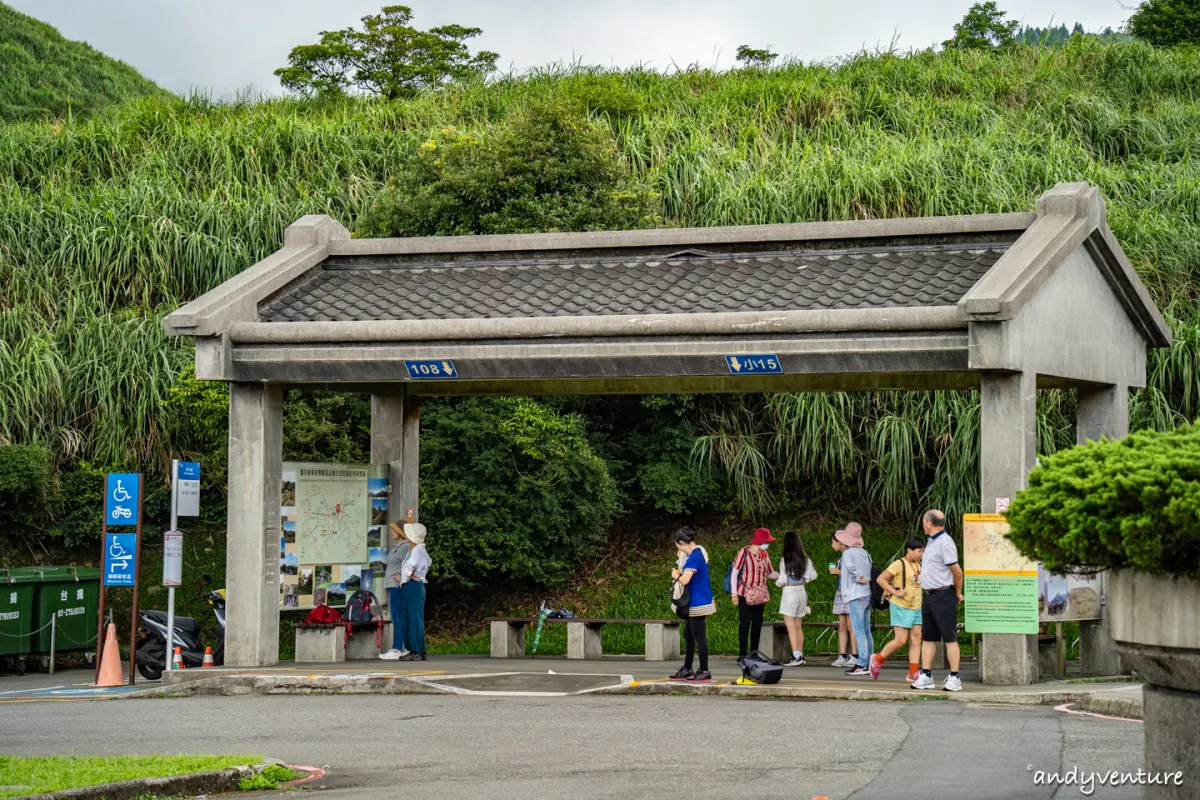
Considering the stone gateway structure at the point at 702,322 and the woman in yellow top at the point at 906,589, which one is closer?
the stone gateway structure at the point at 702,322

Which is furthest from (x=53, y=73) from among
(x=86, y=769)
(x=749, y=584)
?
(x=86, y=769)

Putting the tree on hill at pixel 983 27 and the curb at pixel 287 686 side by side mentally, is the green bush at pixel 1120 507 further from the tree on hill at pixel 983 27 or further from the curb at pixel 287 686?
the tree on hill at pixel 983 27

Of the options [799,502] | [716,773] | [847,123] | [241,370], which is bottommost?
[716,773]

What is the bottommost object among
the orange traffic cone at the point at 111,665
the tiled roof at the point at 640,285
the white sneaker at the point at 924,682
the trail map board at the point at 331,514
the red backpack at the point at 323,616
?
the orange traffic cone at the point at 111,665

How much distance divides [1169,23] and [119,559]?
35.5m

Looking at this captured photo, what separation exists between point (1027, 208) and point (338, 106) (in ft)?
61.3

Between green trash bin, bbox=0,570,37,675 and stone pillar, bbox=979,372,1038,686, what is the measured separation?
11.5 meters

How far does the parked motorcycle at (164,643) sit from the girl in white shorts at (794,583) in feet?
21.7

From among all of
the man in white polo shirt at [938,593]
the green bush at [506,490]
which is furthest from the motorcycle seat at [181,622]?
the man in white polo shirt at [938,593]

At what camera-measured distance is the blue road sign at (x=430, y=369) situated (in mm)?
15055

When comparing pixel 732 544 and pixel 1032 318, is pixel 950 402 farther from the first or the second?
pixel 1032 318

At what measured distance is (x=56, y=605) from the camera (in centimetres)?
1812

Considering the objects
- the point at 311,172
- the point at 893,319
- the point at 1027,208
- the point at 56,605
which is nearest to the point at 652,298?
the point at 893,319

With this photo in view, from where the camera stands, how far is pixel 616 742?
10164 mm
